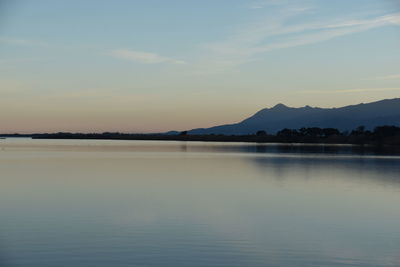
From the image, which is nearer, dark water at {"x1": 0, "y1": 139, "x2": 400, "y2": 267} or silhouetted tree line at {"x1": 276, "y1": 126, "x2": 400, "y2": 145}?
dark water at {"x1": 0, "y1": 139, "x2": 400, "y2": 267}

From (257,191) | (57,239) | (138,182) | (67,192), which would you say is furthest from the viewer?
(138,182)

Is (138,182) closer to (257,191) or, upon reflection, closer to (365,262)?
(257,191)

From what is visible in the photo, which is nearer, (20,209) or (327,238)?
(327,238)

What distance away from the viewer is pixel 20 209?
2170 centimetres

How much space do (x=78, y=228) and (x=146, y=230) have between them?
8.13 ft

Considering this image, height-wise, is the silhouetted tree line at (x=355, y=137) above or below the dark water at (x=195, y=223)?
above

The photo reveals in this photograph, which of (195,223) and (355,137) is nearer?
(195,223)

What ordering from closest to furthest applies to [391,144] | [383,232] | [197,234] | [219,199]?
[197,234] → [383,232] → [219,199] → [391,144]

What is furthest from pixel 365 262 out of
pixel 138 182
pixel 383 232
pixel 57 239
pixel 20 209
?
pixel 138 182

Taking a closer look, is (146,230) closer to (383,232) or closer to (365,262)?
(365,262)

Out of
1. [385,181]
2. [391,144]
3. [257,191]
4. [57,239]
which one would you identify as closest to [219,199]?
[257,191]

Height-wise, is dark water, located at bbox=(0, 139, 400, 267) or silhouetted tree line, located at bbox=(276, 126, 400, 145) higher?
silhouetted tree line, located at bbox=(276, 126, 400, 145)

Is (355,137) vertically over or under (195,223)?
over

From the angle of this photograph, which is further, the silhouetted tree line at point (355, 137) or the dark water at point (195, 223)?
the silhouetted tree line at point (355, 137)
